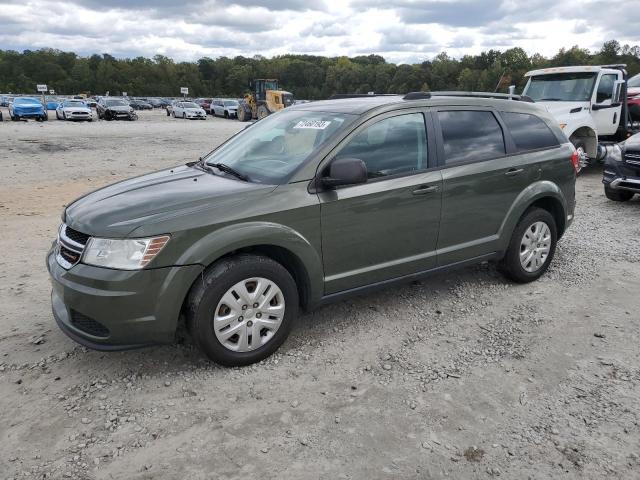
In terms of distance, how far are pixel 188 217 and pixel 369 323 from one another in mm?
1766

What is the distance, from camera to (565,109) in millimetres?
10875

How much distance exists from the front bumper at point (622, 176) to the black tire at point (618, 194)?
0.78 feet

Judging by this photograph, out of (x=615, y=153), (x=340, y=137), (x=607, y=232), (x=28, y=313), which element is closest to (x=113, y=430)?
(x=28, y=313)

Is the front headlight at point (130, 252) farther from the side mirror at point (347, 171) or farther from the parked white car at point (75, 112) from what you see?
the parked white car at point (75, 112)

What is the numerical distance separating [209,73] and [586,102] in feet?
466

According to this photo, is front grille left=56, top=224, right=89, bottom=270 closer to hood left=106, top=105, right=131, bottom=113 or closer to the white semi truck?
the white semi truck

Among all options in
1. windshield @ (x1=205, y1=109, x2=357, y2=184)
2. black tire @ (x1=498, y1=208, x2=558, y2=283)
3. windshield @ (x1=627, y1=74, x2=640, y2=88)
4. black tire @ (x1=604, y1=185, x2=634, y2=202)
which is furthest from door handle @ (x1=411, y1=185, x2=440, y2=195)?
windshield @ (x1=627, y1=74, x2=640, y2=88)

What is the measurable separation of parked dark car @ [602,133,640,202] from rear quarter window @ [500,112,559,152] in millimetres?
3999

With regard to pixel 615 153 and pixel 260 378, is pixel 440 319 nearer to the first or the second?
pixel 260 378

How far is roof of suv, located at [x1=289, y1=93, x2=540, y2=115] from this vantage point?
3992mm

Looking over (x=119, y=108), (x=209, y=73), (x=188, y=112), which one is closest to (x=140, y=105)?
(x=188, y=112)

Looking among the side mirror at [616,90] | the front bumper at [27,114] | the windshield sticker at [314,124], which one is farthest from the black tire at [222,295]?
the front bumper at [27,114]

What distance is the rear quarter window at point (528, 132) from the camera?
4.71m

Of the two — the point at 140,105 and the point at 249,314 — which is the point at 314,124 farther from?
the point at 140,105
